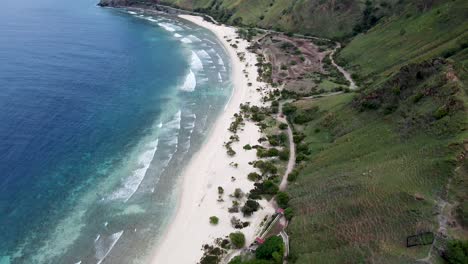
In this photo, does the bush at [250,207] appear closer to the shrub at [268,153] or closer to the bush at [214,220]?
the bush at [214,220]

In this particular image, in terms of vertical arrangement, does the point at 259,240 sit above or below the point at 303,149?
below

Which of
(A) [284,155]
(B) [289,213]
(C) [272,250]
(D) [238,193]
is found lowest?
(D) [238,193]

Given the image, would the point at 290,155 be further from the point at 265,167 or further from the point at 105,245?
the point at 105,245

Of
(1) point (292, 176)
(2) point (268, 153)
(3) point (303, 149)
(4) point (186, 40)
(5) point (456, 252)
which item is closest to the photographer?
(5) point (456, 252)

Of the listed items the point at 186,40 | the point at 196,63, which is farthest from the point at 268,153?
the point at 186,40

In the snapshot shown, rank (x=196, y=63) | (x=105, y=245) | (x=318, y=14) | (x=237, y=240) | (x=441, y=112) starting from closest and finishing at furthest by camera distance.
Answer: (x=237, y=240) < (x=105, y=245) < (x=441, y=112) < (x=196, y=63) < (x=318, y=14)

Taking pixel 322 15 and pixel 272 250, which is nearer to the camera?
pixel 272 250
